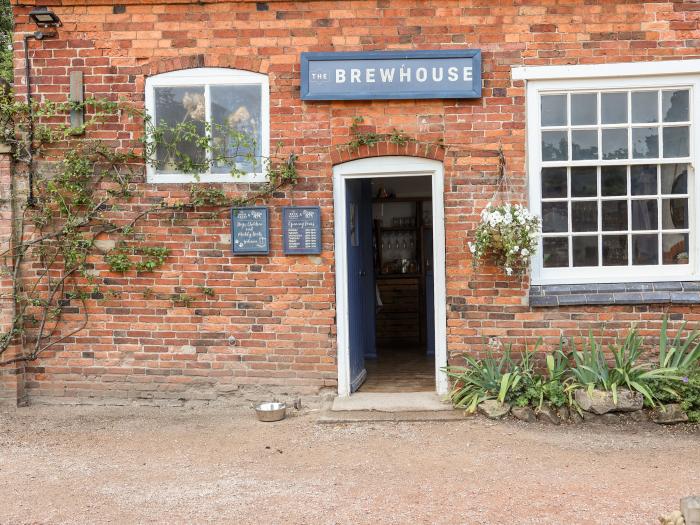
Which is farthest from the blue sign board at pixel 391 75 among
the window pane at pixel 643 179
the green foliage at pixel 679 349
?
the green foliage at pixel 679 349

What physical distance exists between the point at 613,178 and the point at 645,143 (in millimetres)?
460

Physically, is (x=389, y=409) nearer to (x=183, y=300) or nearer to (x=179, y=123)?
(x=183, y=300)

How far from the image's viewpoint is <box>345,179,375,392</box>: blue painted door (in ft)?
23.0

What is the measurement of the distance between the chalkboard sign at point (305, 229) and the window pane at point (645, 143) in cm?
322

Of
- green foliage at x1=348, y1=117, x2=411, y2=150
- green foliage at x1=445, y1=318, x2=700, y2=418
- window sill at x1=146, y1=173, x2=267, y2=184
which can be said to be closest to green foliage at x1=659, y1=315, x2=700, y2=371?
green foliage at x1=445, y1=318, x2=700, y2=418

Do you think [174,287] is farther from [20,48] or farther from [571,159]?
[571,159]

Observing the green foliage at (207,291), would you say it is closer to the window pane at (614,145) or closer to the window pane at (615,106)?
the window pane at (614,145)

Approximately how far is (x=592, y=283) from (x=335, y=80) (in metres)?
3.26

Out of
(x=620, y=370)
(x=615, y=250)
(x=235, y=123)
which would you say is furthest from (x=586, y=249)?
(x=235, y=123)

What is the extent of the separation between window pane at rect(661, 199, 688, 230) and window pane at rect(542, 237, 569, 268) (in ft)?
3.27

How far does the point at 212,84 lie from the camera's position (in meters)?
6.74

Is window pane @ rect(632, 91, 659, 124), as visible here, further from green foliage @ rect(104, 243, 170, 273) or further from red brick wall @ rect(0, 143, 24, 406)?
red brick wall @ rect(0, 143, 24, 406)

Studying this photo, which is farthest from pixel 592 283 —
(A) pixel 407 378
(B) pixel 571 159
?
(A) pixel 407 378

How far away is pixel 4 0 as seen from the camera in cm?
1529
